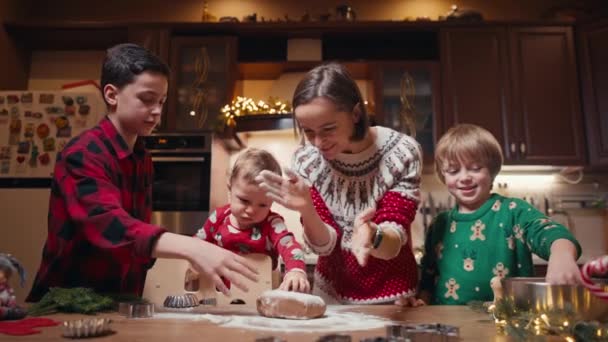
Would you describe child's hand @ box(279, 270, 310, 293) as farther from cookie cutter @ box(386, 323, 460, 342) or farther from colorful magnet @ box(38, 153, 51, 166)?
colorful magnet @ box(38, 153, 51, 166)

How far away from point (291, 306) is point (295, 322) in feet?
0.14

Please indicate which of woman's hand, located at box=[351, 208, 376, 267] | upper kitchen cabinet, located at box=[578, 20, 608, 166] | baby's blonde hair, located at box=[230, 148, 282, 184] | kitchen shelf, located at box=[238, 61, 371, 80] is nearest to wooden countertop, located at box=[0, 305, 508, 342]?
woman's hand, located at box=[351, 208, 376, 267]

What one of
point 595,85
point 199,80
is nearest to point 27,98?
point 199,80

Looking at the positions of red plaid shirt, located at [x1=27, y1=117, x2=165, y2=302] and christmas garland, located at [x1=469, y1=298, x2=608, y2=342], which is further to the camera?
red plaid shirt, located at [x1=27, y1=117, x2=165, y2=302]

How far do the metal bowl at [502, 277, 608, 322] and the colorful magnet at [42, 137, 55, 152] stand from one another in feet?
8.73

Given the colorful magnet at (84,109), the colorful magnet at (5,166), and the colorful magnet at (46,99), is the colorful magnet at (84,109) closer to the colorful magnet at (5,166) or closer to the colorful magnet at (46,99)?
the colorful magnet at (46,99)

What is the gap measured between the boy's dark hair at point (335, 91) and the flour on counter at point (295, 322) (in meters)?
0.47

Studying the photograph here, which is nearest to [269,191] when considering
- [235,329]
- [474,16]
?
[235,329]

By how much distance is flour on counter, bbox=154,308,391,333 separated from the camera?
701mm

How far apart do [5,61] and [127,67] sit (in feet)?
8.55

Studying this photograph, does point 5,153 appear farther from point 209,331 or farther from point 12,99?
point 209,331

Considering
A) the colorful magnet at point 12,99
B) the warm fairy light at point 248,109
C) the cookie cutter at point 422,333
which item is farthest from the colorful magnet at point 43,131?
the cookie cutter at point 422,333

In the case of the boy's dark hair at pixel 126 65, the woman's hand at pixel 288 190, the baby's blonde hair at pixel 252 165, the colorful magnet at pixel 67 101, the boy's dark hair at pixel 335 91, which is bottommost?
the woman's hand at pixel 288 190

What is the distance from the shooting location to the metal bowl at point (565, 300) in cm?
59
